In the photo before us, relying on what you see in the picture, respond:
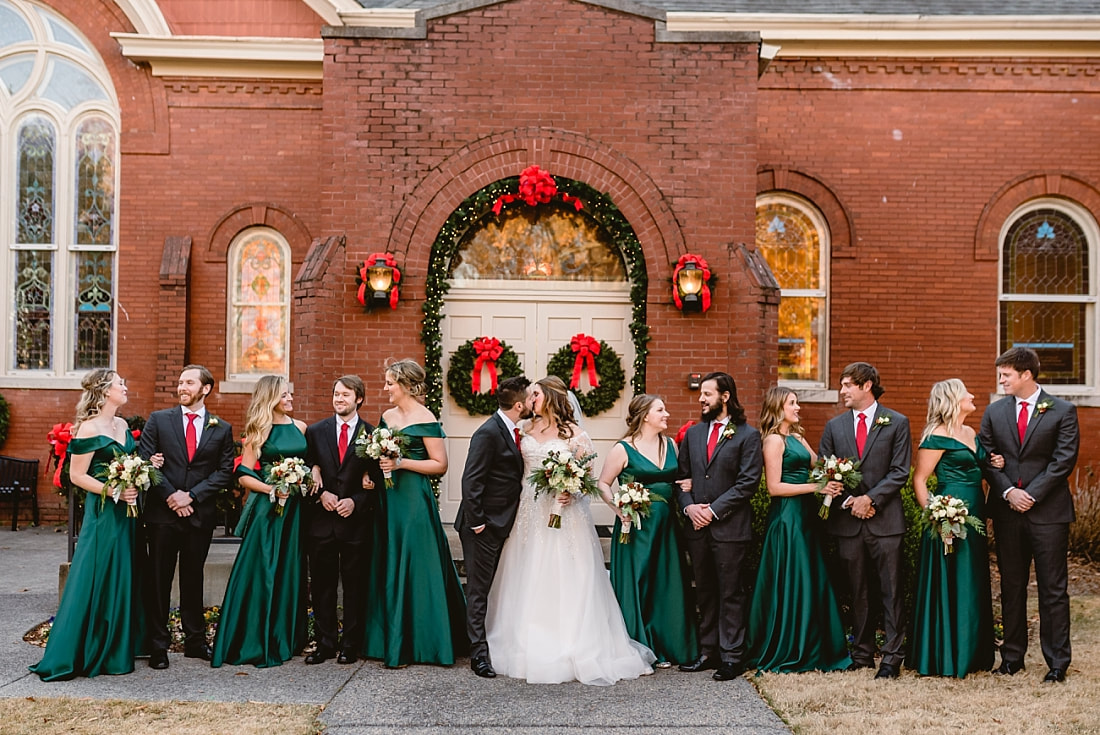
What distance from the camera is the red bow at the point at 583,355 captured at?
10.9 metres

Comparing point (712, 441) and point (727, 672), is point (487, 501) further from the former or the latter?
point (727, 672)

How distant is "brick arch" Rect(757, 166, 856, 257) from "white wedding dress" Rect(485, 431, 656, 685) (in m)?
7.87

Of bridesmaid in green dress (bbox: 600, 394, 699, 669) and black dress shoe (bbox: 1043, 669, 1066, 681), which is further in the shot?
bridesmaid in green dress (bbox: 600, 394, 699, 669)

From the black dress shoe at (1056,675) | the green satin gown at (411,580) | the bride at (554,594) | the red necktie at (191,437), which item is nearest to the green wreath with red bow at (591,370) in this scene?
the bride at (554,594)

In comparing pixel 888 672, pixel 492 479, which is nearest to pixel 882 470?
pixel 888 672

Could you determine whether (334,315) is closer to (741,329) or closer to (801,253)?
(741,329)

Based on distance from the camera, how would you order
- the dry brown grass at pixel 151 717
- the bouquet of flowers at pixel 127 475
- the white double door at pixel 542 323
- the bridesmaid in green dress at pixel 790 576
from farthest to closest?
the white double door at pixel 542 323
the bridesmaid in green dress at pixel 790 576
the bouquet of flowers at pixel 127 475
the dry brown grass at pixel 151 717

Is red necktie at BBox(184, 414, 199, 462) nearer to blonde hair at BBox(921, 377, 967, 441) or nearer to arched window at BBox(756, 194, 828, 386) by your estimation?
blonde hair at BBox(921, 377, 967, 441)

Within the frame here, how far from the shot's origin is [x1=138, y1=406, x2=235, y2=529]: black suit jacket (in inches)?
271

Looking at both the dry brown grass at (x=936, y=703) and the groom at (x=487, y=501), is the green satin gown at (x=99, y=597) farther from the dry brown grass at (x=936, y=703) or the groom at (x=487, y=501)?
the dry brown grass at (x=936, y=703)

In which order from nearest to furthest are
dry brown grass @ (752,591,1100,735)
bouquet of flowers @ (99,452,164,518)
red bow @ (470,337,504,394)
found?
dry brown grass @ (752,591,1100,735) → bouquet of flowers @ (99,452,164,518) → red bow @ (470,337,504,394)

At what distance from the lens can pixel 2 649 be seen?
290 inches

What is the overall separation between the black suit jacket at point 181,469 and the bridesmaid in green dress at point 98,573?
0.41ft

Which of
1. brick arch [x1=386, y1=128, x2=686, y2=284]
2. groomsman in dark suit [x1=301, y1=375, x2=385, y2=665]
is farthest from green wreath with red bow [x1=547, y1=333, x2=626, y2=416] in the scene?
groomsman in dark suit [x1=301, y1=375, x2=385, y2=665]
